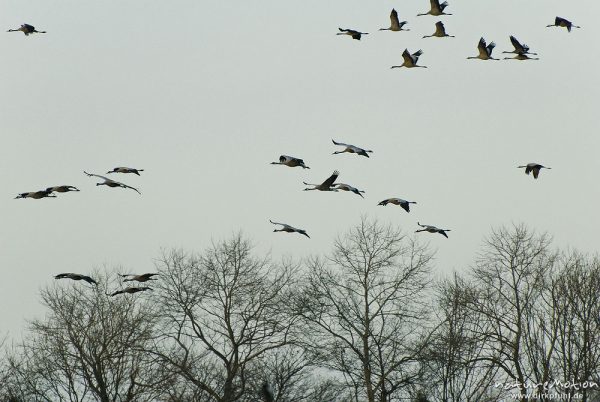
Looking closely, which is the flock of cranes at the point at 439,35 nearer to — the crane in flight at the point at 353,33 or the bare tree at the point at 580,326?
the crane in flight at the point at 353,33

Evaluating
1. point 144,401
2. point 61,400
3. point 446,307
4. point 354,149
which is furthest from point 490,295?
point 354,149

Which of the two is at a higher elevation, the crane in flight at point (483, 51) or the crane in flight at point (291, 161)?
the crane in flight at point (483, 51)

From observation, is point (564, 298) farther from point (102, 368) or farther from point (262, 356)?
point (102, 368)

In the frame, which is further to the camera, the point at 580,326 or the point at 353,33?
the point at 580,326

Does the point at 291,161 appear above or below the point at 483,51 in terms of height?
below

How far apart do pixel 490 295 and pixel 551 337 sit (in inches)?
201

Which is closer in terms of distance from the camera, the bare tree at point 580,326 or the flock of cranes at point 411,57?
the flock of cranes at point 411,57

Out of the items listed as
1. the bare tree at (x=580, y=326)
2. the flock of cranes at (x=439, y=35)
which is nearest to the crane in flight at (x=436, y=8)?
the flock of cranes at (x=439, y=35)

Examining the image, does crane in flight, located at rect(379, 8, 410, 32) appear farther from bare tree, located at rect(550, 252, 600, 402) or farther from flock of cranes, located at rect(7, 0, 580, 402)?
bare tree, located at rect(550, 252, 600, 402)

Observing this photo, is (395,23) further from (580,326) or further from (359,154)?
(580,326)

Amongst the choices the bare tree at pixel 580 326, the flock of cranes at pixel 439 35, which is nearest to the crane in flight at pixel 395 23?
the flock of cranes at pixel 439 35

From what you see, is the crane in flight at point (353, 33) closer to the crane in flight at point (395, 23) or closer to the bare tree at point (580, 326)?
the crane in flight at point (395, 23)

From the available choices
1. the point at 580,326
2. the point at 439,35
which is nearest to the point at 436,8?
the point at 439,35

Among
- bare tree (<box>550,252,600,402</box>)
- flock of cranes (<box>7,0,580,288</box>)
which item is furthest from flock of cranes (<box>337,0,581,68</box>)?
bare tree (<box>550,252,600,402</box>)
